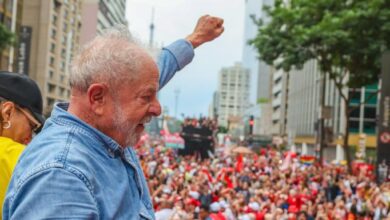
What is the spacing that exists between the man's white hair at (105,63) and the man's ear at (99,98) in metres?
0.02

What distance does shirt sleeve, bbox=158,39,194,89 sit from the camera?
254 cm

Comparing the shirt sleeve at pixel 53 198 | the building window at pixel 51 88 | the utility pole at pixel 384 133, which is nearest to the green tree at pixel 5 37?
the utility pole at pixel 384 133

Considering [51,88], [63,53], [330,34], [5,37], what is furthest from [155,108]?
[63,53]

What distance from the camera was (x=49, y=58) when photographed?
238 ft

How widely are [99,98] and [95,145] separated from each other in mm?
Result: 132

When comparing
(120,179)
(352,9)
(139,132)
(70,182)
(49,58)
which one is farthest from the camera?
(49,58)

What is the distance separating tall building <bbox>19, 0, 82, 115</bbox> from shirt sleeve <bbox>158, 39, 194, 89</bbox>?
6670cm

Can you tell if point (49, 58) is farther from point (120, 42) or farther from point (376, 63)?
point (120, 42)

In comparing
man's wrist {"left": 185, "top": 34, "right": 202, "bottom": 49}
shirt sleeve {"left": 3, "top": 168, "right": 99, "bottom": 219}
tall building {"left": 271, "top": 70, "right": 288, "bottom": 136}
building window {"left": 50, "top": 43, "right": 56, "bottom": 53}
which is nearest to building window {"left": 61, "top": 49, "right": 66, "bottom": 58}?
building window {"left": 50, "top": 43, "right": 56, "bottom": 53}

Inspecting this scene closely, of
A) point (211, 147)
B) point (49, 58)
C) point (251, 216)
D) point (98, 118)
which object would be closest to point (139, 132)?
point (98, 118)

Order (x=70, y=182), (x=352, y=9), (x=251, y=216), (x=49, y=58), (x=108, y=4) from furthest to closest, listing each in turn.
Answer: (x=108, y=4), (x=49, y=58), (x=352, y=9), (x=251, y=216), (x=70, y=182)

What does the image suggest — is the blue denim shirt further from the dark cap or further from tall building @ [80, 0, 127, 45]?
tall building @ [80, 0, 127, 45]

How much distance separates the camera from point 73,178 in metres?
1.33

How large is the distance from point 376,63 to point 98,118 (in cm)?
2018
